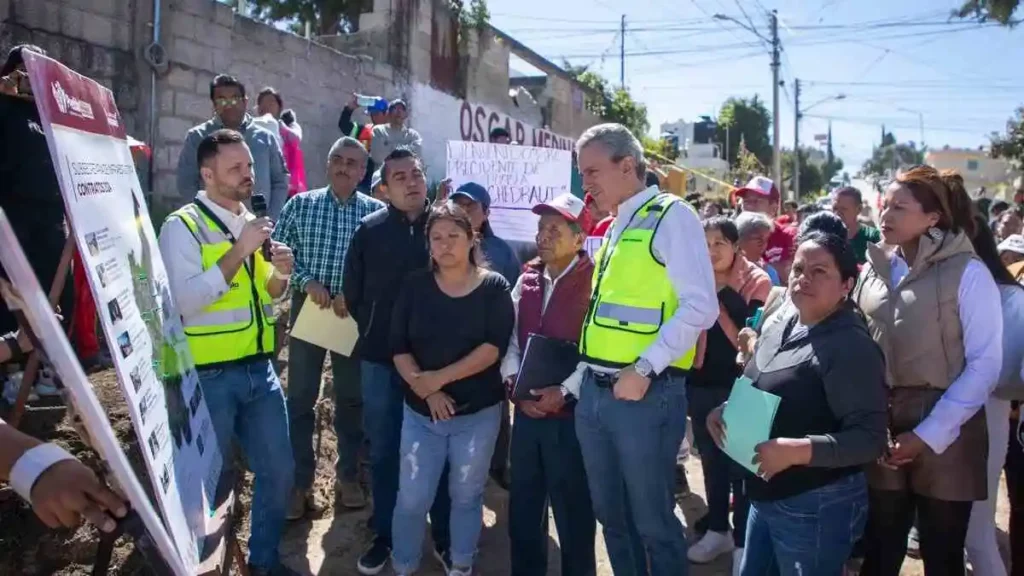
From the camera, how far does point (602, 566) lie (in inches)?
169

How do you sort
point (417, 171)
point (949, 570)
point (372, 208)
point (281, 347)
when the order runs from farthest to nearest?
point (281, 347)
point (372, 208)
point (417, 171)
point (949, 570)

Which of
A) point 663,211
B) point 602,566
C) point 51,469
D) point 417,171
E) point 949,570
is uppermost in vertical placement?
point 417,171

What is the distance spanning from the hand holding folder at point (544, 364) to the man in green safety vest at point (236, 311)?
1.11 metres

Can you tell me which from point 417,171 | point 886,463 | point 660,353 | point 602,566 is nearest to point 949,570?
point 886,463

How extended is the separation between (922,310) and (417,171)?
2486mm

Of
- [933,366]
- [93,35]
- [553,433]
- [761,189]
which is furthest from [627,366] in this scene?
[93,35]

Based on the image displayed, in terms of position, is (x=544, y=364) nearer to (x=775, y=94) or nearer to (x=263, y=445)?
(x=263, y=445)

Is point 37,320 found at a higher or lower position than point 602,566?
higher

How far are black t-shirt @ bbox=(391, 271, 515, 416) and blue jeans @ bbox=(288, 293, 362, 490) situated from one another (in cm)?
98

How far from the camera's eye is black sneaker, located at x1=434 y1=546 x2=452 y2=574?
4109 mm

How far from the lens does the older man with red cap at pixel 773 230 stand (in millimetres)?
5602

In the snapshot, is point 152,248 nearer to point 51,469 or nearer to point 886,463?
point 51,469

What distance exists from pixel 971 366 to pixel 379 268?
2.72 meters

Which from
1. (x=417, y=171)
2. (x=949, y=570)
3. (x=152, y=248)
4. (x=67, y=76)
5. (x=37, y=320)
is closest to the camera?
(x=37, y=320)
